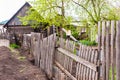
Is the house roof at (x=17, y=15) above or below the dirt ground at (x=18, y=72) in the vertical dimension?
above

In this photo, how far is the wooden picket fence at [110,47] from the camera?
15.1 ft

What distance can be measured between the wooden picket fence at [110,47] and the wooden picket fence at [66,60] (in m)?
0.39

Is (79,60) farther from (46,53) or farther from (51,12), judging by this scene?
(51,12)

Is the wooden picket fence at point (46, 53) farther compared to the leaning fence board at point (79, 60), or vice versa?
the wooden picket fence at point (46, 53)

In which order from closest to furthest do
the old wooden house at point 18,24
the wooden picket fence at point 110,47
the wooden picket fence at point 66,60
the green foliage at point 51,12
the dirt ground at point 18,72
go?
the wooden picket fence at point 110,47
the wooden picket fence at point 66,60
the dirt ground at point 18,72
the green foliage at point 51,12
the old wooden house at point 18,24

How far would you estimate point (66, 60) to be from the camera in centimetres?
784

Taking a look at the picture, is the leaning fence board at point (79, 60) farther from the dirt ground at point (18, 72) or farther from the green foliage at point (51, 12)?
the green foliage at point (51, 12)

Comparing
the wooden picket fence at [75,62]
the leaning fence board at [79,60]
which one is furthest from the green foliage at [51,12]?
the leaning fence board at [79,60]

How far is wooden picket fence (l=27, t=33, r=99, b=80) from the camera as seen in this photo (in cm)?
583

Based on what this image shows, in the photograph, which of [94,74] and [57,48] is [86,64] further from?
[57,48]

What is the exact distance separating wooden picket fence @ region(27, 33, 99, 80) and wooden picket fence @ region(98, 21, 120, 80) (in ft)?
1.26

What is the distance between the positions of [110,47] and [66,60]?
3.01 meters

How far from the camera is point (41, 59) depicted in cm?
1102

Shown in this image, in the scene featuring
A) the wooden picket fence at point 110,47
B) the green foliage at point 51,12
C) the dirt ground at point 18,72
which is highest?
the green foliage at point 51,12
